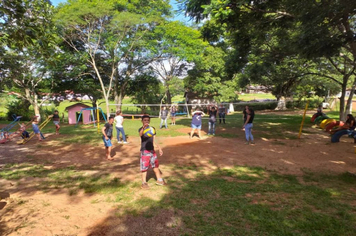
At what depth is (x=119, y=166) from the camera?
709cm

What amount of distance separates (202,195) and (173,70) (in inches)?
972

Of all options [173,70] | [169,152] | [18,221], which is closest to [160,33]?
[173,70]

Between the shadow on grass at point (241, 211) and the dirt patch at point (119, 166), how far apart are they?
0.05 m

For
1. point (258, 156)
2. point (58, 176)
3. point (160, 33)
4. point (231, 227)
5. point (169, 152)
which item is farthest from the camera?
point (160, 33)

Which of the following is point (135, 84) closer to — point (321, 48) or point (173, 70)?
point (173, 70)

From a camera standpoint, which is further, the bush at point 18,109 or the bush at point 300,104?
the bush at point 300,104

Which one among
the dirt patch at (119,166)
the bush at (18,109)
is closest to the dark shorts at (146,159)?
the dirt patch at (119,166)

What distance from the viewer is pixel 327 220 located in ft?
11.6

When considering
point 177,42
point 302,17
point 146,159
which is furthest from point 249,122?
point 177,42

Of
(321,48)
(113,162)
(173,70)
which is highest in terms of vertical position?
(173,70)

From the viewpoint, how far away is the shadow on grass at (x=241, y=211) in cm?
337

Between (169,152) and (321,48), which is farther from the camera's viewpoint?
(169,152)

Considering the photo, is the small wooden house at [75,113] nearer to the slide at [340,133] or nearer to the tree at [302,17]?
the tree at [302,17]

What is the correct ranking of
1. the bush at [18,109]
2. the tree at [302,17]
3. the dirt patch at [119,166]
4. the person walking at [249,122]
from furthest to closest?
the bush at [18,109]
the person walking at [249,122]
the tree at [302,17]
the dirt patch at [119,166]
